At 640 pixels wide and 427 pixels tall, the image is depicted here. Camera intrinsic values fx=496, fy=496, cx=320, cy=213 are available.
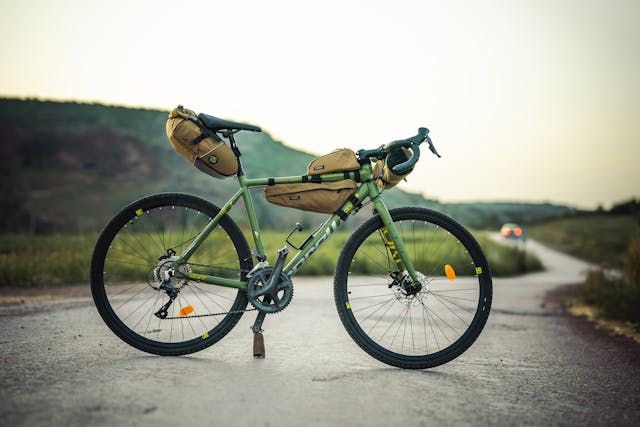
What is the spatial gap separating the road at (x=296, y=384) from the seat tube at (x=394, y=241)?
0.72 meters

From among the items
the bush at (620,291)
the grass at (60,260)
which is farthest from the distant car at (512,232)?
the bush at (620,291)

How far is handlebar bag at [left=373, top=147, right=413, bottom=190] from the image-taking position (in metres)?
3.60

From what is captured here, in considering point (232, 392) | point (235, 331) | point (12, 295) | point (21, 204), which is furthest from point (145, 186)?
point (232, 392)

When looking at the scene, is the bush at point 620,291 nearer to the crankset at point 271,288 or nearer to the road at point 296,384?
the road at point 296,384

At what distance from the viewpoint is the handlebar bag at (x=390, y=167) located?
3604 mm

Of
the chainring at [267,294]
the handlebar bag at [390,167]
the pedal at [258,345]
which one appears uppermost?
the handlebar bag at [390,167]

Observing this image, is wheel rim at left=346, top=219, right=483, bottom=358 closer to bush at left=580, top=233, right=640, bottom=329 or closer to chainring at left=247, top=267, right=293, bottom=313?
chainring at left=247, top=267, right=293, bottom=313

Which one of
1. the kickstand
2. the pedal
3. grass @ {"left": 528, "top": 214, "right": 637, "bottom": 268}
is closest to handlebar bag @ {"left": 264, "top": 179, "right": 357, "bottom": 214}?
the kickstand

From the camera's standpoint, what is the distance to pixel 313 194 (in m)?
3.62

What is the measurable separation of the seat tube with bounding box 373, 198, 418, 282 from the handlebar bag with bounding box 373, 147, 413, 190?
150 millimetres

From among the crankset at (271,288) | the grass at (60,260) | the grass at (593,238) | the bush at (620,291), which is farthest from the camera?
the grass at (593,238)

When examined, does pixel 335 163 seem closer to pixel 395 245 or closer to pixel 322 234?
pixel 322 234

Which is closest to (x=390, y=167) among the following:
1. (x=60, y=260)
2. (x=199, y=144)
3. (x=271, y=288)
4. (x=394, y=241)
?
(x=394, y=241)

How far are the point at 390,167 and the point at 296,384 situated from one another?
165cm
